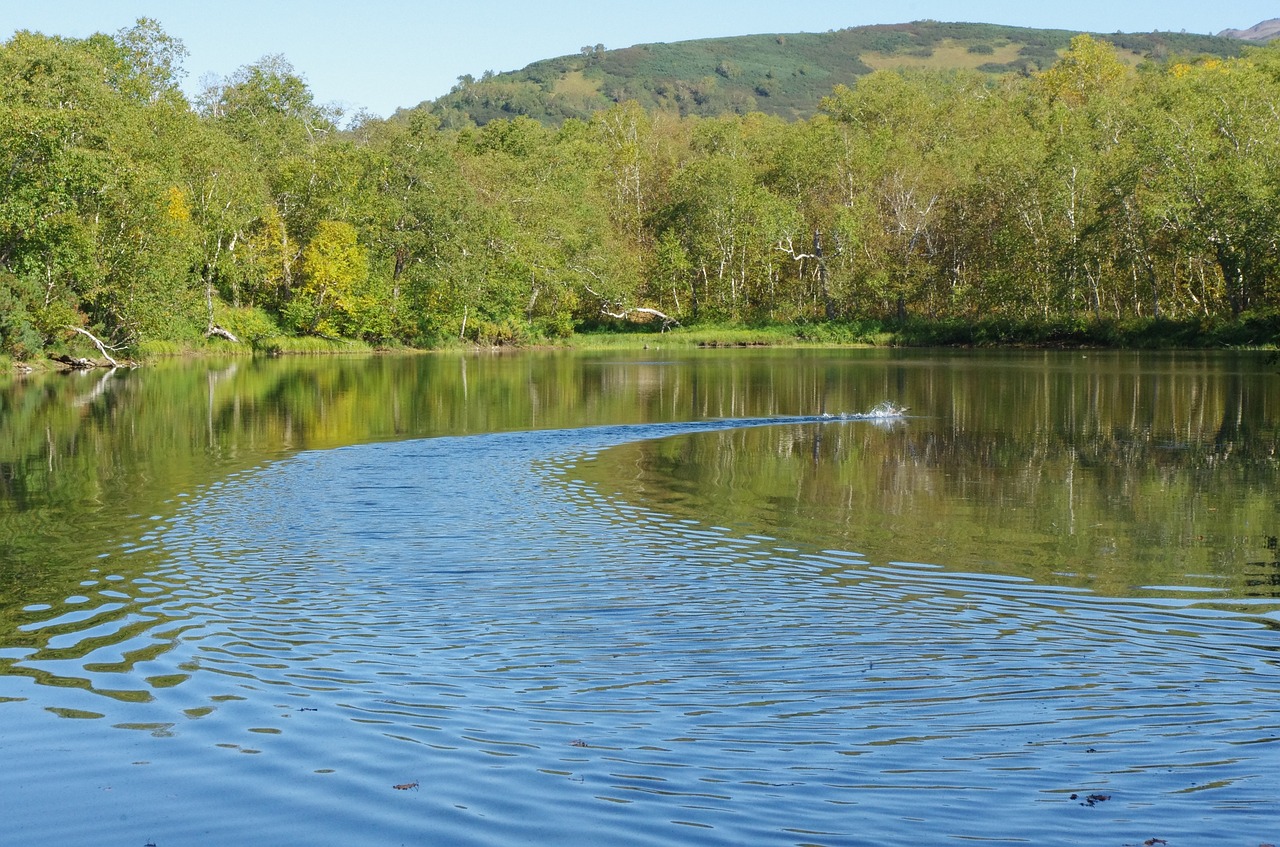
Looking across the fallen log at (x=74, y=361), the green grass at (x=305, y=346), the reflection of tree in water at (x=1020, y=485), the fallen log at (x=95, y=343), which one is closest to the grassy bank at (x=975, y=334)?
the green grass at (x=305, y=346)

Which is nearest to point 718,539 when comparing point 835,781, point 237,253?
point 835,781

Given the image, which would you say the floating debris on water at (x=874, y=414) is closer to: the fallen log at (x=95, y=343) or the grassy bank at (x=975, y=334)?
the fallen log at (x=95, y=343)

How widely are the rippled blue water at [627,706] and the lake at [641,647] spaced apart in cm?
3

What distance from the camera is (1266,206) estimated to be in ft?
227

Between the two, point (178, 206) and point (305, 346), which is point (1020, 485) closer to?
point (178, 206)

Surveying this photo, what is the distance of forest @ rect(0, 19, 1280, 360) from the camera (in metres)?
59.1

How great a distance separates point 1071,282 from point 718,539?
70.6m

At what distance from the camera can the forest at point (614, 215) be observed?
5906cm

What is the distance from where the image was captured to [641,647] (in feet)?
31.9

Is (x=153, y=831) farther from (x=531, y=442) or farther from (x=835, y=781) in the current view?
(x=531, y=442)

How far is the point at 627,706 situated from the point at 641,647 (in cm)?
159

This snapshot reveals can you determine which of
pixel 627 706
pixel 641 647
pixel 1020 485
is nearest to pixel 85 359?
pixel 1020 485

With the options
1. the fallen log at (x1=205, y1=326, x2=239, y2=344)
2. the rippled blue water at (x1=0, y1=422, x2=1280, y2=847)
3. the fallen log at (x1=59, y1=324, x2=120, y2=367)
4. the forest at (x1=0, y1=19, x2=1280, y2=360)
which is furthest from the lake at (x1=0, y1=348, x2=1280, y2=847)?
the fallen log at (x1=205, y1=326, x2=239, y2=344)

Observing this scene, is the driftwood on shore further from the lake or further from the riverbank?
the lake
